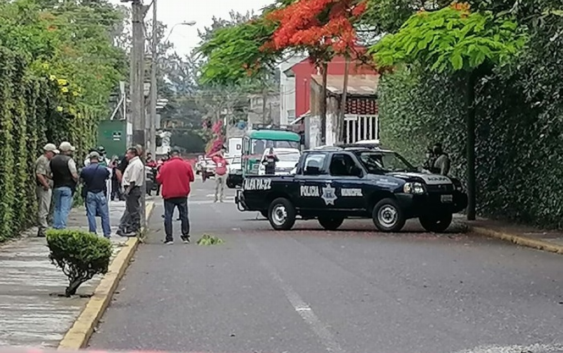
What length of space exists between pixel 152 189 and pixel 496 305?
121ft

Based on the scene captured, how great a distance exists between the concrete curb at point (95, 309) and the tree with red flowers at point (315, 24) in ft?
35.9

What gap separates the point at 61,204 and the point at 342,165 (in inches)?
281

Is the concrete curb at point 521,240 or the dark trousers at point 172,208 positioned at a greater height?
the dark trousers at point 172,208

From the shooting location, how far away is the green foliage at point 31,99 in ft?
67.1

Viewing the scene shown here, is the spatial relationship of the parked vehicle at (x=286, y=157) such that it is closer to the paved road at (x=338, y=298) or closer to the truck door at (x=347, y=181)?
the truck door at (x=347, y=181)

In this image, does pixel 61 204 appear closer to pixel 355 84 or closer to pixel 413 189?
pixel 413 189

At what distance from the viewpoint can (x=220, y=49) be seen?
96.0 feet

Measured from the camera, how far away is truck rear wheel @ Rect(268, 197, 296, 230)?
2605cm

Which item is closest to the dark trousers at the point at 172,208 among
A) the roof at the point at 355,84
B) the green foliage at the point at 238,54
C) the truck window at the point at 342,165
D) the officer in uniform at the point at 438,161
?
the truck window at the point at 342,165

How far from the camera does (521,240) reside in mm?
22328

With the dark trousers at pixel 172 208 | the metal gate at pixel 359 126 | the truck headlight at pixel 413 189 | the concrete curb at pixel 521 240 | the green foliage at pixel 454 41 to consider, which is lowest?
the concrete curb at pixel 521 240

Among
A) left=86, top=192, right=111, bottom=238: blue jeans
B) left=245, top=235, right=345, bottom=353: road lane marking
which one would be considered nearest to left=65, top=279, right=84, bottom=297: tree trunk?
left=245, top=235, right=345, bottom=353: road lane marking

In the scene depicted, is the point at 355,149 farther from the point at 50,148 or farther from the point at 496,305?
the point at 496,305

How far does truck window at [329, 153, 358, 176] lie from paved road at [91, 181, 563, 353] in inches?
116
